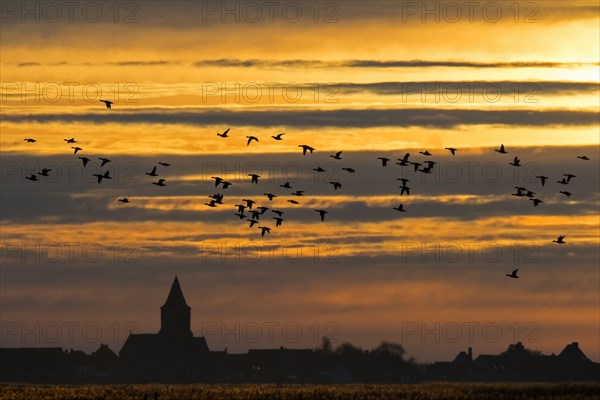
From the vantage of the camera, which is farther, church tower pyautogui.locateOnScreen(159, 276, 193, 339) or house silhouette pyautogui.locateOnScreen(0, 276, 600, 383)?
church tower pyautogui.locateOnScreen(159, 276, 193, 339)

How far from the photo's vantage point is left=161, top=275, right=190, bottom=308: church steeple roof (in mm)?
188500

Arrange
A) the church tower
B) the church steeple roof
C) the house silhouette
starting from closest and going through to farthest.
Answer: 1. the house silhouette
2. the church tower
3. the church steeple roof

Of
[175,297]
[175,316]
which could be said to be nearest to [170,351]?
[175,316]

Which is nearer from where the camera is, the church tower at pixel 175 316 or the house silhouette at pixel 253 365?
the house silhouette at pixel 253 365

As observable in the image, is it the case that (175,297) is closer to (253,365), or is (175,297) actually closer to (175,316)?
(175,316)

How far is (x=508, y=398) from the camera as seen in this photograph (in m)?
83.9

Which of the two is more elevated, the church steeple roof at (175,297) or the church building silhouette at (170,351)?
the church steeple roof at (175,297)

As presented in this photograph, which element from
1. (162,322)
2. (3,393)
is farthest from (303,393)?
(162,322)

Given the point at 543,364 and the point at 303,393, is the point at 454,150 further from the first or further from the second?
the point at 543,364

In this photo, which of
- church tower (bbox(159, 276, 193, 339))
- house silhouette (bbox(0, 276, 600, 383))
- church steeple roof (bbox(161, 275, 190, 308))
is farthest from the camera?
church steeple roof (bbox(161, 275, 190, 308))

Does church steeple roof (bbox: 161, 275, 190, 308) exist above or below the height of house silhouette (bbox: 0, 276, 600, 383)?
above

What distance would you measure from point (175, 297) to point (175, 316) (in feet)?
12.7

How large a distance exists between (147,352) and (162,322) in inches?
415

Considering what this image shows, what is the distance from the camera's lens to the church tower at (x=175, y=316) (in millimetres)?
183375
